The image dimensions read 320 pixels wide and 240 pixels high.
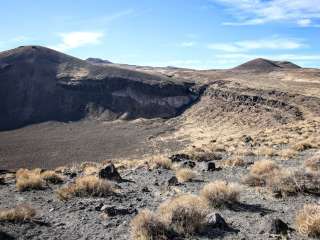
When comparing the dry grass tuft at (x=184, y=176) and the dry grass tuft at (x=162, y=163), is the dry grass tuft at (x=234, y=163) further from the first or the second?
the dry grass tuft at (x=184, y=176)

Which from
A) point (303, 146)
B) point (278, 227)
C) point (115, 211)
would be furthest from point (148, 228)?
point (303, 146)

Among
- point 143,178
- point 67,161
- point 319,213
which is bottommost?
point 67,161

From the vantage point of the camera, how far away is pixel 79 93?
3327 inches

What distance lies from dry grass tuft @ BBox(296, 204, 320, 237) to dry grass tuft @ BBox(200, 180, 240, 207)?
2.57 meters

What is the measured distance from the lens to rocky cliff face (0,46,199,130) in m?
76.8

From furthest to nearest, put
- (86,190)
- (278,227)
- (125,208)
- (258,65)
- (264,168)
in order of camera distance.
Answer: (258,65) → (264,168) → (86,190) → (125,208) → (278,227)

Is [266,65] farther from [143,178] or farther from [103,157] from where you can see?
[143,178]

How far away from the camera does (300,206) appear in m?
11.0

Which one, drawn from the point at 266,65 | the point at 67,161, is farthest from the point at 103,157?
the point at 266,65

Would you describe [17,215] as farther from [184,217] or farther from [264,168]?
[264,168]

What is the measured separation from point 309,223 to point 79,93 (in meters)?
78.8

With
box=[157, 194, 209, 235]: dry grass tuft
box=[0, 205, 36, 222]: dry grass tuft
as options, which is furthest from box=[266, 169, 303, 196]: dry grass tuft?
box=[0, 205, 36, 222]: dry grass tuft

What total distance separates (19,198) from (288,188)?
8707mm

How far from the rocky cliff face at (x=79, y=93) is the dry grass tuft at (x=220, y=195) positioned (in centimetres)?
6244
